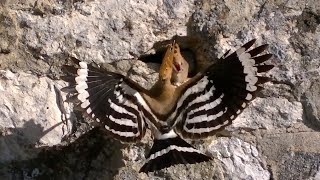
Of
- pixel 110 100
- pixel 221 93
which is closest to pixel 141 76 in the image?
pixel 110 100

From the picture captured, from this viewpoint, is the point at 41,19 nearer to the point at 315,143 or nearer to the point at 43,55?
the point at 43,55

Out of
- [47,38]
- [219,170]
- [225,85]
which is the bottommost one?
[219,170]

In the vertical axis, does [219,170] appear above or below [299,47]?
below

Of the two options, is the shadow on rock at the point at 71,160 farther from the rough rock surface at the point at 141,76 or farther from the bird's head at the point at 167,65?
the bird's head at the point at 167,65

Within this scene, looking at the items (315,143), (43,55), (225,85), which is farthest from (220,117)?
(43,55)

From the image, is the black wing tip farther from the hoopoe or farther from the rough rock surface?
the rough rock surface

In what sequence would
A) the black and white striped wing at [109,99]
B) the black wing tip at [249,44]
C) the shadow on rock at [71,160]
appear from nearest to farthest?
the black wing tip at [249,44]
the black and white striped wing at [109,99]
the shadow on rock at [71,160]

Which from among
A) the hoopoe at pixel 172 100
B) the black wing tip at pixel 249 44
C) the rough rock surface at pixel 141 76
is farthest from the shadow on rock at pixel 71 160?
the black wing tip at pixel 249 44

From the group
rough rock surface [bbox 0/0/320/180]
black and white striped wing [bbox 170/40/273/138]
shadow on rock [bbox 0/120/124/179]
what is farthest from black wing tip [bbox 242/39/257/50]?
shadow on rock [bbox 0/120/124/179]
